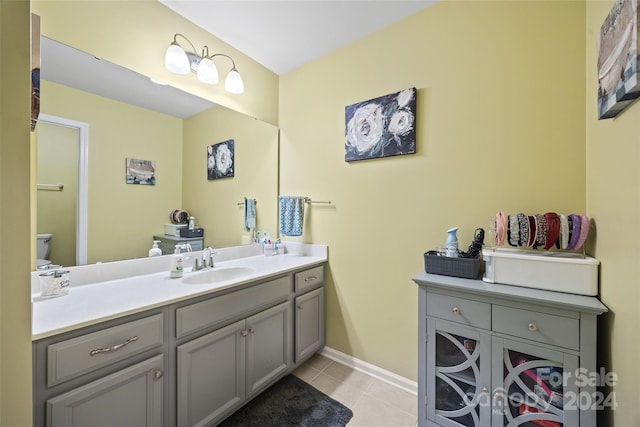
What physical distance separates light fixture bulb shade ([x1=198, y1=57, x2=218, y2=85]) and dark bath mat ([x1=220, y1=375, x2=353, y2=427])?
2163 mm

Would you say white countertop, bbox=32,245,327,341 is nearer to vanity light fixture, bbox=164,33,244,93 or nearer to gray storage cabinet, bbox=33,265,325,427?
gray storage cabinet, bbox=33,265,325,427

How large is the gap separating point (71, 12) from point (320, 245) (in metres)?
1.97

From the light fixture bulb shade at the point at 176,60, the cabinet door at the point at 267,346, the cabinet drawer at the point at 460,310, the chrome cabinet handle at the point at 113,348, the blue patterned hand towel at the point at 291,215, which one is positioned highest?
the light fixture bulb shade at the point at 176,60


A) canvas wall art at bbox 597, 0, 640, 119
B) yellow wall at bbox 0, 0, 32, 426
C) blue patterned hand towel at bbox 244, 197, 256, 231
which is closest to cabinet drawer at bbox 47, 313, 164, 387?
yellow wall at bbox 0, 0, 32, 426

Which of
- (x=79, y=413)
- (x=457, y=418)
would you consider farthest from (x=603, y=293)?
(x=79, y=413)

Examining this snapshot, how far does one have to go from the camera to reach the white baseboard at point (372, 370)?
1627 mm

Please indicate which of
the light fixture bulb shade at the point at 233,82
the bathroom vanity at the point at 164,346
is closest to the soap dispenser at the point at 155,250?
the bathroom vanity at the point at 164,346

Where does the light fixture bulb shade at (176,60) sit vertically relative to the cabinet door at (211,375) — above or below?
above

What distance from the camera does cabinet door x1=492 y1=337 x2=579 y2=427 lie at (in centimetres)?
96

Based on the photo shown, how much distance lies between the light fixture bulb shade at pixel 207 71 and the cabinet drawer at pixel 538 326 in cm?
218

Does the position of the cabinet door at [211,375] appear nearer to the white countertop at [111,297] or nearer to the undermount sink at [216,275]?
the white countertop at [111,297]

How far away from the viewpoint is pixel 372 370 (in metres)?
1.79

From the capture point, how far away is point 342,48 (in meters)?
1.93

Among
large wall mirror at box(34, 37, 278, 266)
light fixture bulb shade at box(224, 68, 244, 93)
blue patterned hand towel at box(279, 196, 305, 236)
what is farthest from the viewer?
blue patterned hand towel at box(279, 196, 305, 236)
